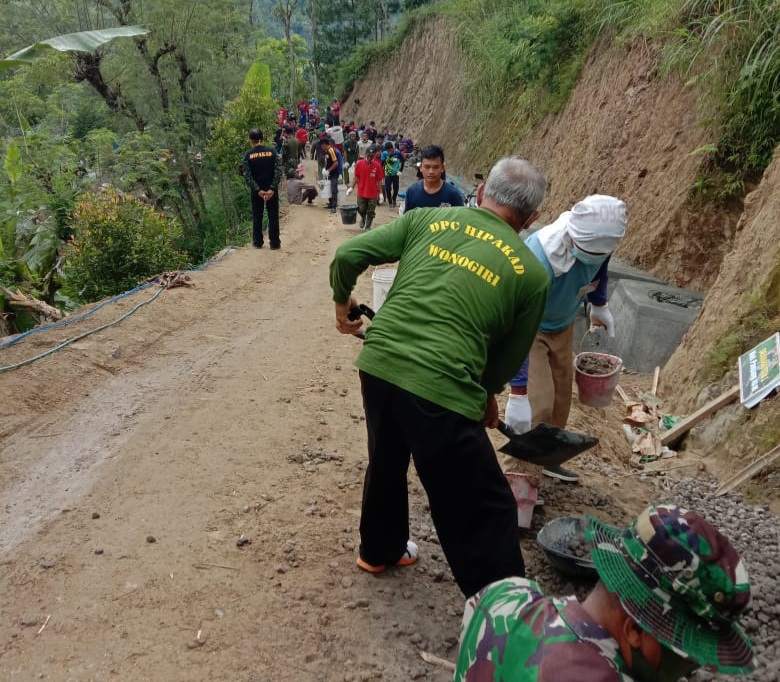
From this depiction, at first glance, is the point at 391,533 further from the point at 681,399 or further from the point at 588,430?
the point at 681,399

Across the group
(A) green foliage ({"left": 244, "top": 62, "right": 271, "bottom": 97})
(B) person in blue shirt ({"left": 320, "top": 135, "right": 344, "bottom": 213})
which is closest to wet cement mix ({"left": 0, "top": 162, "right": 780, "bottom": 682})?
(B) person in blue shirt ({"left": 320, "top": 135, "right": 344, "bottom": 213})

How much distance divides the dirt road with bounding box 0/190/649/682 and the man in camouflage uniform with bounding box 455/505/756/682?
4.53 feet

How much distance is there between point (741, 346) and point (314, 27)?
34.7 meters

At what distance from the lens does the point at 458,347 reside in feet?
7.31

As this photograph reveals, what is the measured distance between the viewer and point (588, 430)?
4.60 meters

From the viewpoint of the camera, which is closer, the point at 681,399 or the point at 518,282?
the point at 518,282

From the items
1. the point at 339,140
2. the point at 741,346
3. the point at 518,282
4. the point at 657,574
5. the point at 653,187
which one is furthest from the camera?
the point at 339,140

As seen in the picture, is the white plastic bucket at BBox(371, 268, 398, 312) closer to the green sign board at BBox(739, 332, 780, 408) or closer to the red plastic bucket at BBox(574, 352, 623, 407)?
the red plastic bucket at BBox(574, 352, 623, 407)

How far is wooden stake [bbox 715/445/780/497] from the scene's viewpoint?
364 centimetres

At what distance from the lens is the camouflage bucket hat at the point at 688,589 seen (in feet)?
3.86

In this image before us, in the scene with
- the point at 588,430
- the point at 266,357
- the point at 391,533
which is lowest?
the point at 266,357

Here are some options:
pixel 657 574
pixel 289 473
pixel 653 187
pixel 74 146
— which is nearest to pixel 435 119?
pixel 74 146

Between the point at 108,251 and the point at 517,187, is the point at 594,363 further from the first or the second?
the point at 108,251

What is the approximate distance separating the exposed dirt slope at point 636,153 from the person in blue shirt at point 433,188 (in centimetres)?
284
